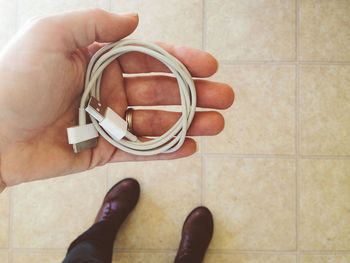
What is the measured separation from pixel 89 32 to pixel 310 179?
0.99 metres

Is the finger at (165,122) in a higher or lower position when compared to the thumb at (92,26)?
lower

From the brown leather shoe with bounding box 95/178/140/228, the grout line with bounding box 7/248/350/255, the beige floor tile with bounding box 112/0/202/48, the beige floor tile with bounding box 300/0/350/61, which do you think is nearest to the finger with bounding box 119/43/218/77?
the beige floor tile with bounding box 112/0/202/48

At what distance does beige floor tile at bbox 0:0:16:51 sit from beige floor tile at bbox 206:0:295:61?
795 millimetres

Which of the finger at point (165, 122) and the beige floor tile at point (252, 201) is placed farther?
the beige floor tile at point (252, 201)

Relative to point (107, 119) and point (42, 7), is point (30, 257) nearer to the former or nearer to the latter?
point (107, 119)

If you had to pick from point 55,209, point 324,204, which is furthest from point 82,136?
point 324,204

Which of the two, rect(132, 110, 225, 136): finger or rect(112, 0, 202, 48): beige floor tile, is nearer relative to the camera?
rect(132, 110, 225, 136): finger

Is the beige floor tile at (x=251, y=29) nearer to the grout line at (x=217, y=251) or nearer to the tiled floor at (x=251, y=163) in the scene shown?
the tiled floor at (x=251, y=163)

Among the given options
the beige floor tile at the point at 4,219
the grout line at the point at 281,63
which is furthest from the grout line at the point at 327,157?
the beige floor tile at the point at 4,219

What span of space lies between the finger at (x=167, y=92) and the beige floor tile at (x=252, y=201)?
0.42m

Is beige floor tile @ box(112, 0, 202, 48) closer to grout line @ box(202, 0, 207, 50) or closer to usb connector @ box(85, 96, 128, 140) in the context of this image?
grout line @ box(202, 0, 207, 50)

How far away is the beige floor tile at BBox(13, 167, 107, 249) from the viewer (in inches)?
43.0

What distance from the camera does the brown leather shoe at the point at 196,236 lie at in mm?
1038

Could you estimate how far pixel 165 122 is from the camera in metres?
0.76
